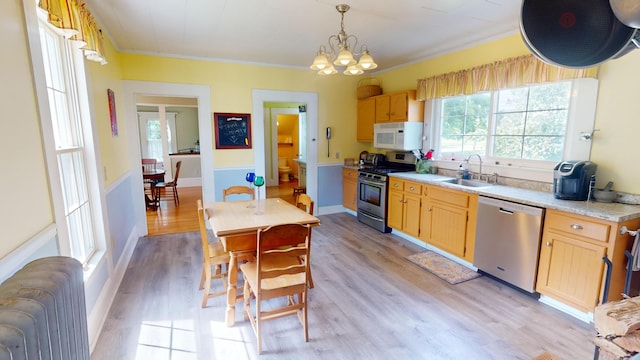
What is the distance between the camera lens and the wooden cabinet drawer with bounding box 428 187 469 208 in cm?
317

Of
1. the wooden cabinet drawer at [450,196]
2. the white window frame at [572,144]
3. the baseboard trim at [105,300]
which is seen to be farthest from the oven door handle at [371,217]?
the baseboard trim at [105,300]

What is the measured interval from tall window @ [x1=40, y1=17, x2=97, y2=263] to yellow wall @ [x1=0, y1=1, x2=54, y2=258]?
0.60 metres

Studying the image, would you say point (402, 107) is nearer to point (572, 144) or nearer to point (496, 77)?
point (496, 77)

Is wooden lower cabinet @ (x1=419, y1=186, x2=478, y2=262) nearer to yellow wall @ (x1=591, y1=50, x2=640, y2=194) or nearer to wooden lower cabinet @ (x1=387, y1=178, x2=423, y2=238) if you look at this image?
wooden lower cabinet @ (x1=387, y1=178, x2=423, y2=238)

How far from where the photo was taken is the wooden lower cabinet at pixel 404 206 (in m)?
3.83

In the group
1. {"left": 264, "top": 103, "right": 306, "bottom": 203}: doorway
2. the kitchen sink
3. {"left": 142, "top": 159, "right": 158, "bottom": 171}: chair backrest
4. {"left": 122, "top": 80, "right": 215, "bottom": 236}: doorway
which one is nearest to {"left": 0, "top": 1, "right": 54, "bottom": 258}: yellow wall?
{"left": 122, "top": 80, "right": 215, "bottom": 236}: doorway

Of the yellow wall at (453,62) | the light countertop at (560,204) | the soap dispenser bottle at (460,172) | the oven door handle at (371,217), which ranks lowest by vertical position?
the oven door handle at (371,217)

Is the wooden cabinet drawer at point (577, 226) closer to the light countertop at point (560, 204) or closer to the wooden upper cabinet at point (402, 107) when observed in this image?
the light countertop at point (560, 204)

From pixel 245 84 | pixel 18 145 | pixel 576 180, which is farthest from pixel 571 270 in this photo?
pixel 245 84

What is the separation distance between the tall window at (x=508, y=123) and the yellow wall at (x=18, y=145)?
3.90m

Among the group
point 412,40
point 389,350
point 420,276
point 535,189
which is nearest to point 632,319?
point 389,350

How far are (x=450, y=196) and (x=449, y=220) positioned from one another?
0.91 ft

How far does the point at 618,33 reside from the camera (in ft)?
3.79

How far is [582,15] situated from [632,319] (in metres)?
1.12
